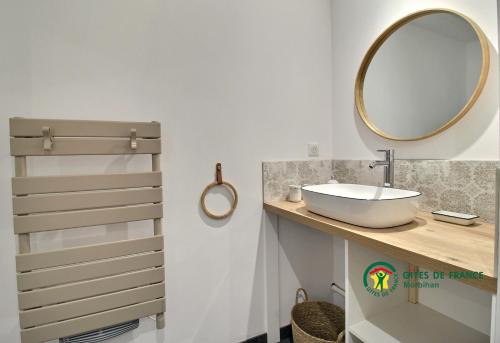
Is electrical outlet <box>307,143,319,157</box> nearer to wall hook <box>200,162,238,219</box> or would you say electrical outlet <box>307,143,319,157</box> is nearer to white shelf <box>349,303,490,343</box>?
wall hook <box>200,162,238,219</box>

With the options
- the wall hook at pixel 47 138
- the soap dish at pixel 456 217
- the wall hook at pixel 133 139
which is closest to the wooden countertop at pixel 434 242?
the soap dish at pixel 456 217

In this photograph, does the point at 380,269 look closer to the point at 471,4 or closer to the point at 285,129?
the point at 285,129

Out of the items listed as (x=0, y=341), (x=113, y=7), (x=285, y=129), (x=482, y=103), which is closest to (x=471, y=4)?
(x=482, y=103)

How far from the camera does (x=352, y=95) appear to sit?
64.0 inches

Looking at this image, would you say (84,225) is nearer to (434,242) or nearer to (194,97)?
(194,97)

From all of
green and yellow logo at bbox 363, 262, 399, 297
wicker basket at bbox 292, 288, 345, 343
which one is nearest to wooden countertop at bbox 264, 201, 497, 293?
green and yellow logo at bbox 363, 262, 399, 297

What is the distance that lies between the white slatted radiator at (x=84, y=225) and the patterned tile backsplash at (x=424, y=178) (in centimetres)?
68

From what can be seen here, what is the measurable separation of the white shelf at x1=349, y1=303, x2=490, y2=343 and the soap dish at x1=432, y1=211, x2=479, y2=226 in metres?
0.44

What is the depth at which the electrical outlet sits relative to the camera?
1700mm

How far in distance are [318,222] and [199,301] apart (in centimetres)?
77

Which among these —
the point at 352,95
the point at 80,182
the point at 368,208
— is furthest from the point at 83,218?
the point at 352,95

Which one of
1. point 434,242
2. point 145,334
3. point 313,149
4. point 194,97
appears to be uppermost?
point 194,97

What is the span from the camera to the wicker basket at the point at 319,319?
5.08 ft

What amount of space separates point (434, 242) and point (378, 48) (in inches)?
42.3
